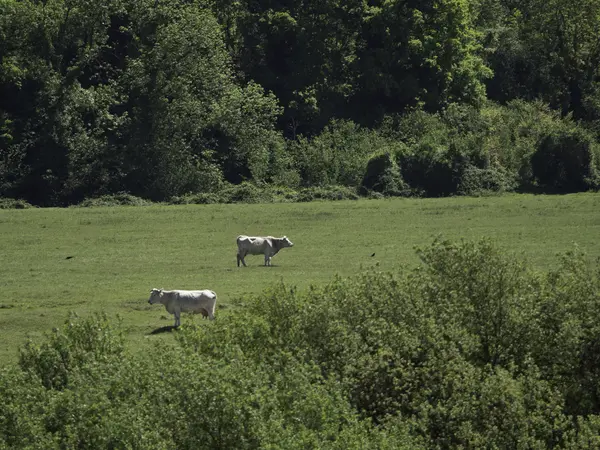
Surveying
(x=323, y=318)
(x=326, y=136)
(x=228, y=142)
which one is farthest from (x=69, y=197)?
(x=323, y=318)

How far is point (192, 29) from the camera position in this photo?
2552 inches

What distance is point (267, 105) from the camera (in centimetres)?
6675

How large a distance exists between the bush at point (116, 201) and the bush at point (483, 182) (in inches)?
559

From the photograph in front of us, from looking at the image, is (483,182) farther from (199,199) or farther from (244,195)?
(199,199)

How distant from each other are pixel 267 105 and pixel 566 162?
48.2 ft

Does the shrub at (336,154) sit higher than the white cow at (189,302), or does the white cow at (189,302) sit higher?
the shrub at (336,154)

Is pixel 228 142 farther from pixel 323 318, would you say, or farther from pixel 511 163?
pixel 323 318

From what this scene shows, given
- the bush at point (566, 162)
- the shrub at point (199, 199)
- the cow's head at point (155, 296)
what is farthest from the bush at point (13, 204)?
the cow's head at point (155, 296)

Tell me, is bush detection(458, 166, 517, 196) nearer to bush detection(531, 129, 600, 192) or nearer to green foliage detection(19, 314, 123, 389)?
bush detection(531, 129, 600, 192)

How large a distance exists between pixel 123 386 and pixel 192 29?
141ft

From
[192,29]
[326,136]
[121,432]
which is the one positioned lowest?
[121,432]

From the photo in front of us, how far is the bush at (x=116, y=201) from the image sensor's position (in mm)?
60125

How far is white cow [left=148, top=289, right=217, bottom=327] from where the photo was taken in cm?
3369

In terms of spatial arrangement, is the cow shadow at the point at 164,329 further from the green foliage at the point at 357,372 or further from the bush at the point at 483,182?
the bush at the point at 483,182
